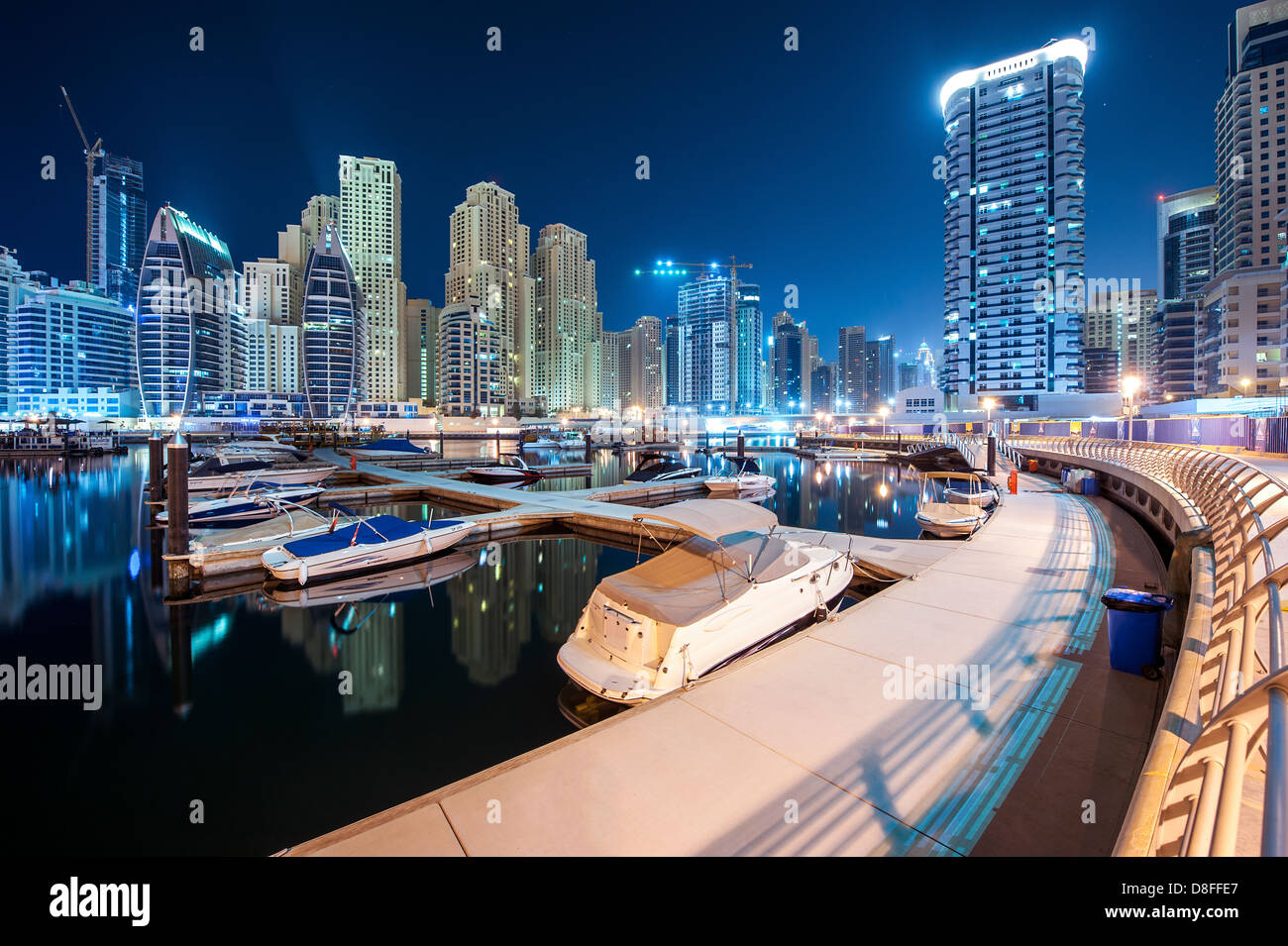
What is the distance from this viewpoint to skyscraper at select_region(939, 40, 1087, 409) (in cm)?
11788

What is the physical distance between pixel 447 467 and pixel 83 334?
163471 mm

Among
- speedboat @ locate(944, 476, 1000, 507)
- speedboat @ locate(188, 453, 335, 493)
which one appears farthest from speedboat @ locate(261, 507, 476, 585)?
speedboat @ locate(944, 476, 1000, 507)

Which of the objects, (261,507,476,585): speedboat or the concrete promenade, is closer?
the concrete promenade

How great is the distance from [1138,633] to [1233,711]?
5.57 m

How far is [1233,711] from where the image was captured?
2914mm

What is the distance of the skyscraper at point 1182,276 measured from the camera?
137625 millimetres

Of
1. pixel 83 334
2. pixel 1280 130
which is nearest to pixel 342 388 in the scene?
pixel 83 334

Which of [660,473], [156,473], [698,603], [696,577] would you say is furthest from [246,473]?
[698,603]

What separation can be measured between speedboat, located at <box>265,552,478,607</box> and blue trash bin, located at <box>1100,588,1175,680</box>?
16.3 m

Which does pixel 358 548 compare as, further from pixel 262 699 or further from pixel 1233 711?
pixel 1233 711

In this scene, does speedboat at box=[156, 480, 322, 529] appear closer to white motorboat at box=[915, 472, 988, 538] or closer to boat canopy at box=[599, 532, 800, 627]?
boat canopy at box=[599, 532, 800, 627]

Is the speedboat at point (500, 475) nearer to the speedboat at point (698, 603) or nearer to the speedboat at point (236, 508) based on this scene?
the speedboat at point (236, 508)

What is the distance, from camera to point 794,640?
28.4 ft

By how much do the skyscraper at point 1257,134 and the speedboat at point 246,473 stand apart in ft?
534
